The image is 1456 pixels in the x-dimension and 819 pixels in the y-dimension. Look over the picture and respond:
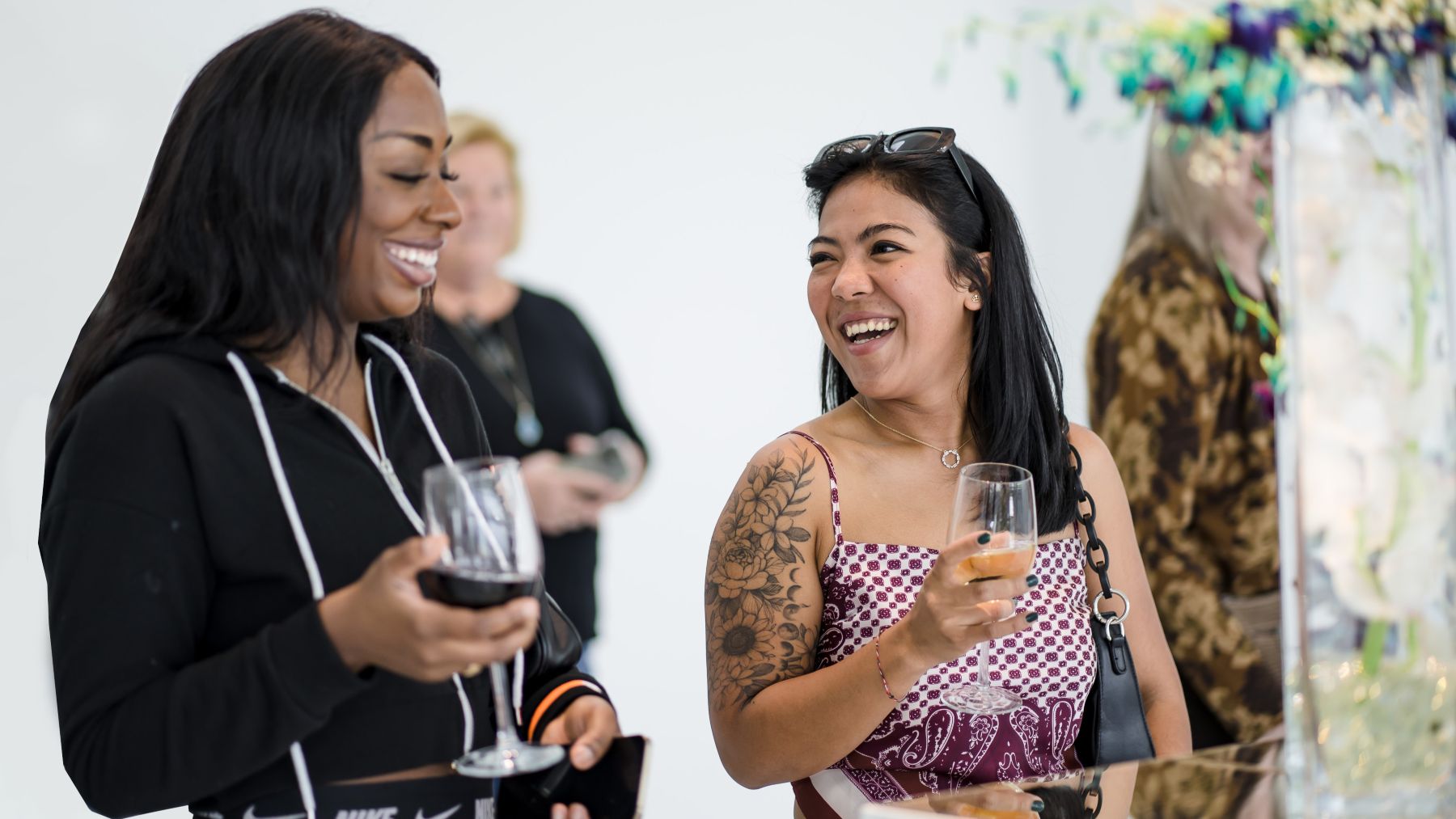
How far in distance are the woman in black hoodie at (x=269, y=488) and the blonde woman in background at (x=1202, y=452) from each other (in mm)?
1559

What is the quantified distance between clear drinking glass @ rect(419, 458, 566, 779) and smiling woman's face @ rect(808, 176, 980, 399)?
93cm

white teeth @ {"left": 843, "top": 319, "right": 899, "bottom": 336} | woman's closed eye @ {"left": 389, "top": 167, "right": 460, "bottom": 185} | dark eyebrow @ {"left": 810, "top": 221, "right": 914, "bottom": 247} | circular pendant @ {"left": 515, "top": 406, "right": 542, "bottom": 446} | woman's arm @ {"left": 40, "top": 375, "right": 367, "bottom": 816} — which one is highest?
woman's closed eye @ {"left": 389, "top": 167, "right": 460, "bottom": 185}

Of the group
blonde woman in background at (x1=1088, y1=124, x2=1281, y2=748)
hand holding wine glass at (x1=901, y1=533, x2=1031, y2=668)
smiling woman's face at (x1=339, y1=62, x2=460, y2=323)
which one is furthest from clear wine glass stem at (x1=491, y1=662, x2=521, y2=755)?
blonde woman in background at (x1=1088, y1=124, x2=1281, y2=748)

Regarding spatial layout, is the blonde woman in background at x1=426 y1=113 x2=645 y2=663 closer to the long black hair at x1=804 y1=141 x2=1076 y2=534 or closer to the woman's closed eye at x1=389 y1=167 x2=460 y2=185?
the long black hair at x1=804 y1=141 x2=1076 y2=534

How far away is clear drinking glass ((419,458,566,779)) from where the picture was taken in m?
1.23

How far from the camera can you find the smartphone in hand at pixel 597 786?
148 cm

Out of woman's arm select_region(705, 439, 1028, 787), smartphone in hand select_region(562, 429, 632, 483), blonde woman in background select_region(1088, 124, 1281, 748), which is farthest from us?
smartphone in hand select_region(562, 429, 632, 483)

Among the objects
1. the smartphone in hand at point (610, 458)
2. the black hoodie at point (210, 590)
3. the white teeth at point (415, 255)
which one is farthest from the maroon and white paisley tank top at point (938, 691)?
the smartphone in hand at point (610, 458)

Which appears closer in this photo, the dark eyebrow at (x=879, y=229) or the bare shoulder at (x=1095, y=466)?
the dark eyebrow at (x=879, y=229)

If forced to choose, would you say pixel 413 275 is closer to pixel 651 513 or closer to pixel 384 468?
pixel 384 468

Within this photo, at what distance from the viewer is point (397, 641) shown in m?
1.22

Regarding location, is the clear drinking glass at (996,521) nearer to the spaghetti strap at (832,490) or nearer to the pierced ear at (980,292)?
the spaghetti strap at (832,490)

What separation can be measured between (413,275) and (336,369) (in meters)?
0.14

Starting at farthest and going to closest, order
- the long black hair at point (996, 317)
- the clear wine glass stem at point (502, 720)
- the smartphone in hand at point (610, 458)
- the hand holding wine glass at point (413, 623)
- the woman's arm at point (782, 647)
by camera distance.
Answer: the smartphone in hand at point (610, 458) < the long black hair at point (996, 317) < the woman's arm at point (782, 647) < the clear wine glass stem at point (502, 720) < the hand holding wine glass at point (413, 623)
